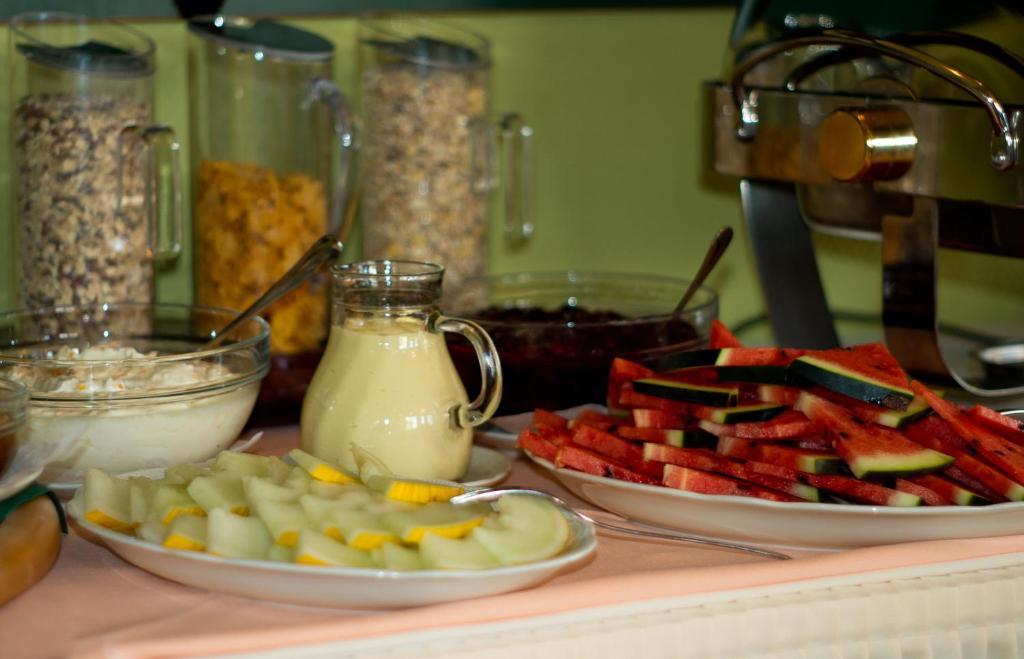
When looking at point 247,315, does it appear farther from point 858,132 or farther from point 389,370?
point 858,132

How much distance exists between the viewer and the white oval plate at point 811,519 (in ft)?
2.87

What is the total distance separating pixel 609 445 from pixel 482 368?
11cm

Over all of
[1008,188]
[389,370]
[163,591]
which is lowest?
[163,591]

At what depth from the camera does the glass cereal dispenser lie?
1263mm

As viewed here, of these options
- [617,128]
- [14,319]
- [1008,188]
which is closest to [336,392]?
[14,319]

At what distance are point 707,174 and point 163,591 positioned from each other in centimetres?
116

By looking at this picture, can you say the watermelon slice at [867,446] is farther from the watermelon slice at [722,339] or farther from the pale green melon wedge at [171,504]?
the pale green melon wedge at [171,504]

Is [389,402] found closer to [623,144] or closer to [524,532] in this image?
[524,532]

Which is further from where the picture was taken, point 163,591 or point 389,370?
point 389,370

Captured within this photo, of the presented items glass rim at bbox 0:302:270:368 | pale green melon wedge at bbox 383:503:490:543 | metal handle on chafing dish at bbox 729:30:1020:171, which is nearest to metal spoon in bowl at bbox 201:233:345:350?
glass rim at bbox 0:302:270:368

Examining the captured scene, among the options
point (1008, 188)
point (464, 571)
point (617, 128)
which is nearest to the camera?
point (464, 571)

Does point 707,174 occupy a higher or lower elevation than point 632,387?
higher

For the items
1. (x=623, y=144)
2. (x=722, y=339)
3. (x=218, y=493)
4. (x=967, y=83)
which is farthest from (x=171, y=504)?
(x=623, y=144)

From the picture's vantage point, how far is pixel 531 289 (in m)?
1.42
